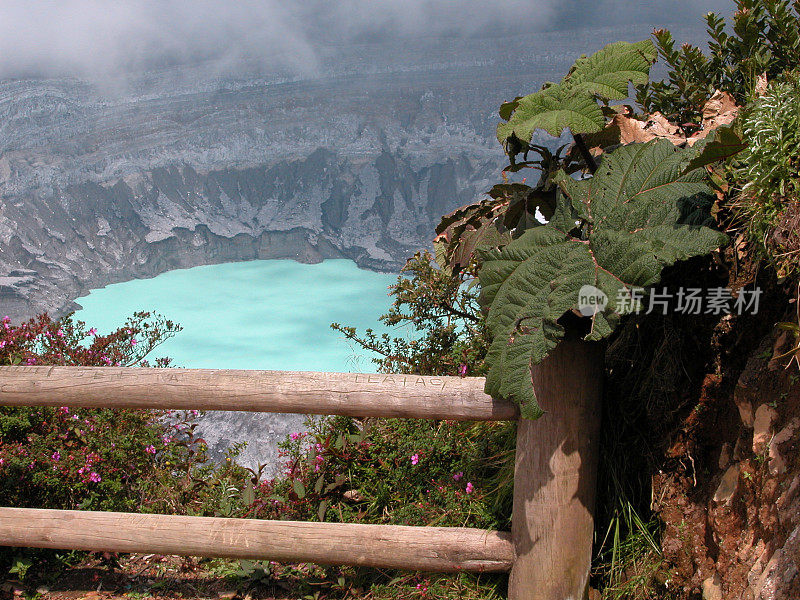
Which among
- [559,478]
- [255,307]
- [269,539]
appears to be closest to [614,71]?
[559,478]

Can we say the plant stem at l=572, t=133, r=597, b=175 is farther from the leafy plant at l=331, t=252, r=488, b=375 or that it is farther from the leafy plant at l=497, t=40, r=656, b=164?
the leafy plant at l=331, t=252, r=488, b=375

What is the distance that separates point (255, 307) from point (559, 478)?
7.88 meters

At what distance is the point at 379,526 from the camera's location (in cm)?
180

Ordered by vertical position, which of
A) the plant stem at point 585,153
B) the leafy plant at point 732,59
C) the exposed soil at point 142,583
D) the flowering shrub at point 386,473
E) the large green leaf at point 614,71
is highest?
the leafy plant at point 732,59

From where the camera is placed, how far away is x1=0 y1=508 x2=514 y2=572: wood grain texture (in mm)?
1750

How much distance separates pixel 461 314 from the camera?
9.30ft

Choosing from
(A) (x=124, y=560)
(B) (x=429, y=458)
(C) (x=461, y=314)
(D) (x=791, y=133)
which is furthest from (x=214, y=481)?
(D) (x=791, y=133)

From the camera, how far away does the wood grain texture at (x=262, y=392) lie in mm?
1700

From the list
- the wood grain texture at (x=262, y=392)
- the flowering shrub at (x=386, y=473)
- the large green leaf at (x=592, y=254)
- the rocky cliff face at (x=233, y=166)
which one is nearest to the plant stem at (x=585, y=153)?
the large green leaf at (x=592, y=254)

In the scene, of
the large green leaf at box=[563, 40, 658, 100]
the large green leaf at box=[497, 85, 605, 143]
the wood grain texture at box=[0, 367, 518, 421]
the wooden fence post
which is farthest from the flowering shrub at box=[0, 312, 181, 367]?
the large green leaf at box=[563, 40, 658, 100]

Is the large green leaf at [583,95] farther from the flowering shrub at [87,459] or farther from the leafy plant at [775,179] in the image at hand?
the flowering shrub at [87,459]

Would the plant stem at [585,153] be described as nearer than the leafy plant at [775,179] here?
No

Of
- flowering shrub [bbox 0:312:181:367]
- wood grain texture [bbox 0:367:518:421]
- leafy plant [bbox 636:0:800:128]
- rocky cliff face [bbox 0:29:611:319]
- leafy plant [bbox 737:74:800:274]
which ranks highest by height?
rocky cliff face [bbox 0:29:611:319]

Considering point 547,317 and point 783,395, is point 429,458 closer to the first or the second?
point 547,317
